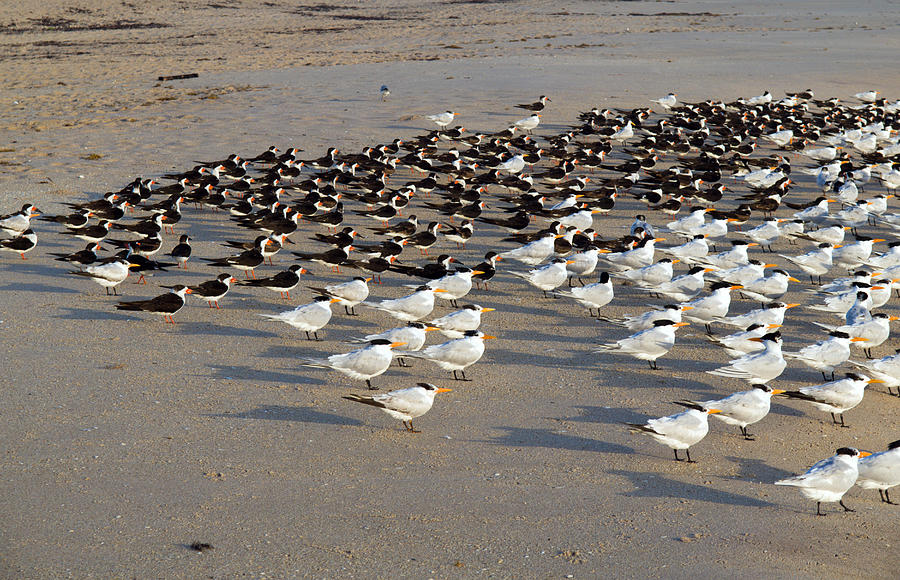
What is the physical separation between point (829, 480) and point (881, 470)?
606mm

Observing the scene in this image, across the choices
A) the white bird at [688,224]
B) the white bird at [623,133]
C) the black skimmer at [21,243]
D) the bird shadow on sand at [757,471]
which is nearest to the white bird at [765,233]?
the white bird at [688,224]

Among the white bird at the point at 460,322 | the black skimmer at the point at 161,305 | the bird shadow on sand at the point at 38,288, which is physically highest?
the black skimmer at the point at 161,305

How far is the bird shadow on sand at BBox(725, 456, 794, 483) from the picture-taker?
24.9 feet

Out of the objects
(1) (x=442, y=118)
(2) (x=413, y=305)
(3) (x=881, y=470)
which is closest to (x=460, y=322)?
(2) (x=413, y=305)

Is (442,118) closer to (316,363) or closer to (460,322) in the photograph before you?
(460,322)

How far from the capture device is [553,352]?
10.5 meters

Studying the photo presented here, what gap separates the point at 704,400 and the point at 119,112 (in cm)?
2165

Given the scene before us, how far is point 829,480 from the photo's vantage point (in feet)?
22.7

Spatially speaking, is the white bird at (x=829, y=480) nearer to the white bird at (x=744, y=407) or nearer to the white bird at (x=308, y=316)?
the white bird at (x=744, y=407)

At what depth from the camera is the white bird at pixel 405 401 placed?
8039 millimetres

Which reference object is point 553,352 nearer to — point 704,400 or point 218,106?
point 704,400

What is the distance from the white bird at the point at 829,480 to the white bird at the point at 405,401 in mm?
3193

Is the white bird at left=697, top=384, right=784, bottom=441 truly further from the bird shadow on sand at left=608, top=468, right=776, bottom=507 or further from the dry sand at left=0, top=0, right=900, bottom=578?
the bird shadow on sand at left=608, top=468, right=776, bottom=507

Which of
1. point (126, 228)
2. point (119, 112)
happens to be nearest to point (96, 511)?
point (126, 228)
